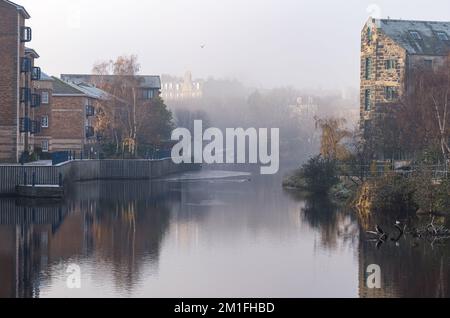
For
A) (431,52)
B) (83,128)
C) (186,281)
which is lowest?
(186,281)

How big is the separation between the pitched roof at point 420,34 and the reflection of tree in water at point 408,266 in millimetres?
32079

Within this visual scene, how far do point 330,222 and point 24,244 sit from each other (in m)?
15.7

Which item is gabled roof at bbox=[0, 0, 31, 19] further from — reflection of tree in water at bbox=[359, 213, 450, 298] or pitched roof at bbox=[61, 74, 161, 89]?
reflection of tree in water at bbox=[359, 213, 450, 298]

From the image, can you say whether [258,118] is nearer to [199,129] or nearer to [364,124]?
[199,129]

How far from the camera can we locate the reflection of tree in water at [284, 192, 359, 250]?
36.2 metres

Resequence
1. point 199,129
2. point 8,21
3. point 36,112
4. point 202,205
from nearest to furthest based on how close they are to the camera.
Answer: point 202,205
point 8,21
point 36,112
point 199,129

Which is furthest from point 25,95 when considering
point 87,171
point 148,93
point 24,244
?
point 148,93

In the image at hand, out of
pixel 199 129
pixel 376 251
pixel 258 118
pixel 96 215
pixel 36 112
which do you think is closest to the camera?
pixel 376 251

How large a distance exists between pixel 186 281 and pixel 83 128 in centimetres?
5793

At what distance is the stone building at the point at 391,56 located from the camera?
66.5 metres

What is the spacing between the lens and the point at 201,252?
106 ft

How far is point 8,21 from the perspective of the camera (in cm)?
5809

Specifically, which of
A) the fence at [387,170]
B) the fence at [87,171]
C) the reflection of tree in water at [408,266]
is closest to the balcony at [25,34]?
the fence at [87,171]

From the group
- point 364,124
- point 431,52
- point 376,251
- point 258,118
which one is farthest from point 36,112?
point 258,118
